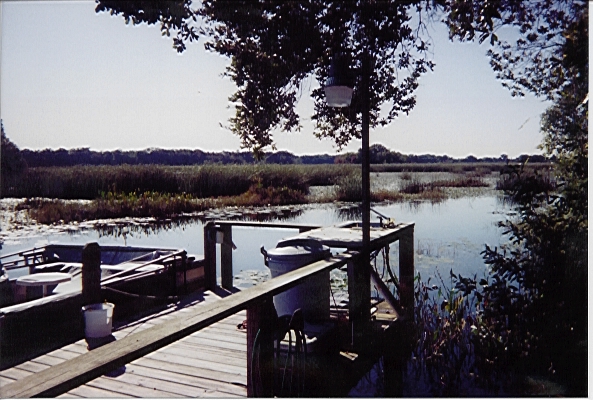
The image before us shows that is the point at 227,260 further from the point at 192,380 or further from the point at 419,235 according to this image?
the point at 192,380

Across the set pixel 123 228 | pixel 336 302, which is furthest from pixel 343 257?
pixel 123 228

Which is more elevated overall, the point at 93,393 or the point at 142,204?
the point at 142,204

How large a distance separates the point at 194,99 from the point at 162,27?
1.97 ft

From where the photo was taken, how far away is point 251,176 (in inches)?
163

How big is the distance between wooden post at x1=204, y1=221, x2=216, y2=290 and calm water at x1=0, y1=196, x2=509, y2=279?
3.7 inches

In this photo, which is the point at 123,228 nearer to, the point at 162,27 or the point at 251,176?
the point at 251,176

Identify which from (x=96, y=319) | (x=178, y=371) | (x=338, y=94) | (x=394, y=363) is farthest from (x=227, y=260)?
(x=338, y=94)

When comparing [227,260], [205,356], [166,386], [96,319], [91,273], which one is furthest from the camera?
[227,260]

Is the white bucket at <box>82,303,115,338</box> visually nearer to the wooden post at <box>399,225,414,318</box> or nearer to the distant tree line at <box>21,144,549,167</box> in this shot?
the distant tree line at <box>21,144,549,167</box>

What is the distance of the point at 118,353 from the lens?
1.55 meters

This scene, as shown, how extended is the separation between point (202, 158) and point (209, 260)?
5.60ft

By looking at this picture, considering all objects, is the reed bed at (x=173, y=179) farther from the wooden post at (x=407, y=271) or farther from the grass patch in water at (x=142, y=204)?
the wooden post at (x=407, y=271)

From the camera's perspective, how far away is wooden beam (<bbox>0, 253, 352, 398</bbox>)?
140 cm

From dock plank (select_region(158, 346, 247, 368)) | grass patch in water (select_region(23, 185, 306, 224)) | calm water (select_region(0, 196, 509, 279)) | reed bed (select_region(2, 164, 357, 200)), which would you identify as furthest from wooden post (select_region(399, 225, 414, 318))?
dock plank (select_region(158, 346, 247, 368))
